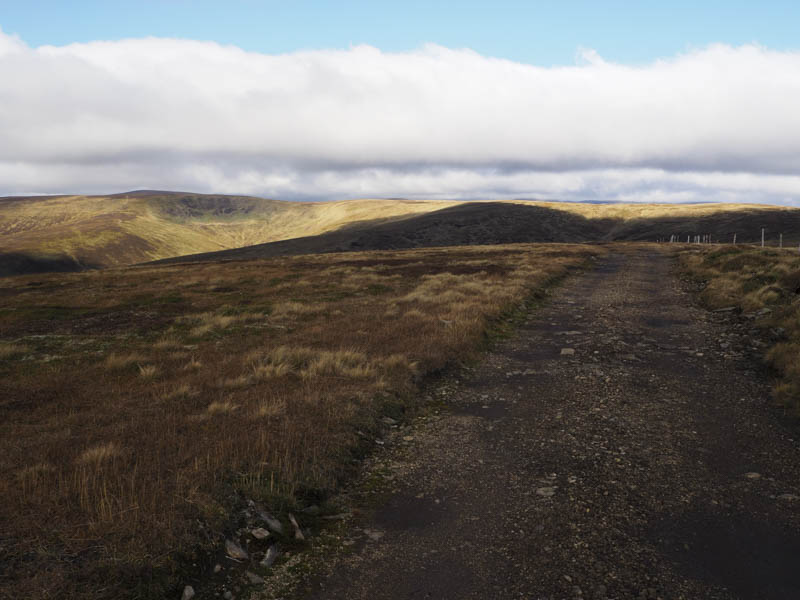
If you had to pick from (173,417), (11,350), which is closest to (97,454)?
(173,417)

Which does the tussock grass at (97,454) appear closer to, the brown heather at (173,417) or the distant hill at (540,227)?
the brown heather at (173,417)

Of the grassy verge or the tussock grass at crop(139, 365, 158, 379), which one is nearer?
the grassy verge

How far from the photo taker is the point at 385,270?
141ft

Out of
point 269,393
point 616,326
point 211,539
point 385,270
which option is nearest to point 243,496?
point 211,539

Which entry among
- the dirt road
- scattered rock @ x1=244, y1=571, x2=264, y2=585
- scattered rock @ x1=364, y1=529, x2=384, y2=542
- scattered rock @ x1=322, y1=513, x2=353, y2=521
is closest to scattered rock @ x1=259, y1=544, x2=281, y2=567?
scattered rock @ x1=244, y1=571, x2=264, y2=585

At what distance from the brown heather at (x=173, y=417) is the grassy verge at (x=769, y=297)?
718 cm

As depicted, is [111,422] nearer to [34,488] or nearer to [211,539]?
[34,488]

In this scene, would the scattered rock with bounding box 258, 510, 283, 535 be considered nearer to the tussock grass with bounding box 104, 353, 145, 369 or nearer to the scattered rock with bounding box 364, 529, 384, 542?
the scattered rock with bounding box 364, 529, 384, 542

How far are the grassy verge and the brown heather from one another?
7183 millimetres

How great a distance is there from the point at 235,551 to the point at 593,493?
463 cm

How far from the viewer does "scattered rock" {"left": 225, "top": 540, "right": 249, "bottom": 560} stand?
5.25m

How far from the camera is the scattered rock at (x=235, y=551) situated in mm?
5250

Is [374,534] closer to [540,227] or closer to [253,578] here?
[253,578]

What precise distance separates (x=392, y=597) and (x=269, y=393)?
5.82 metres
